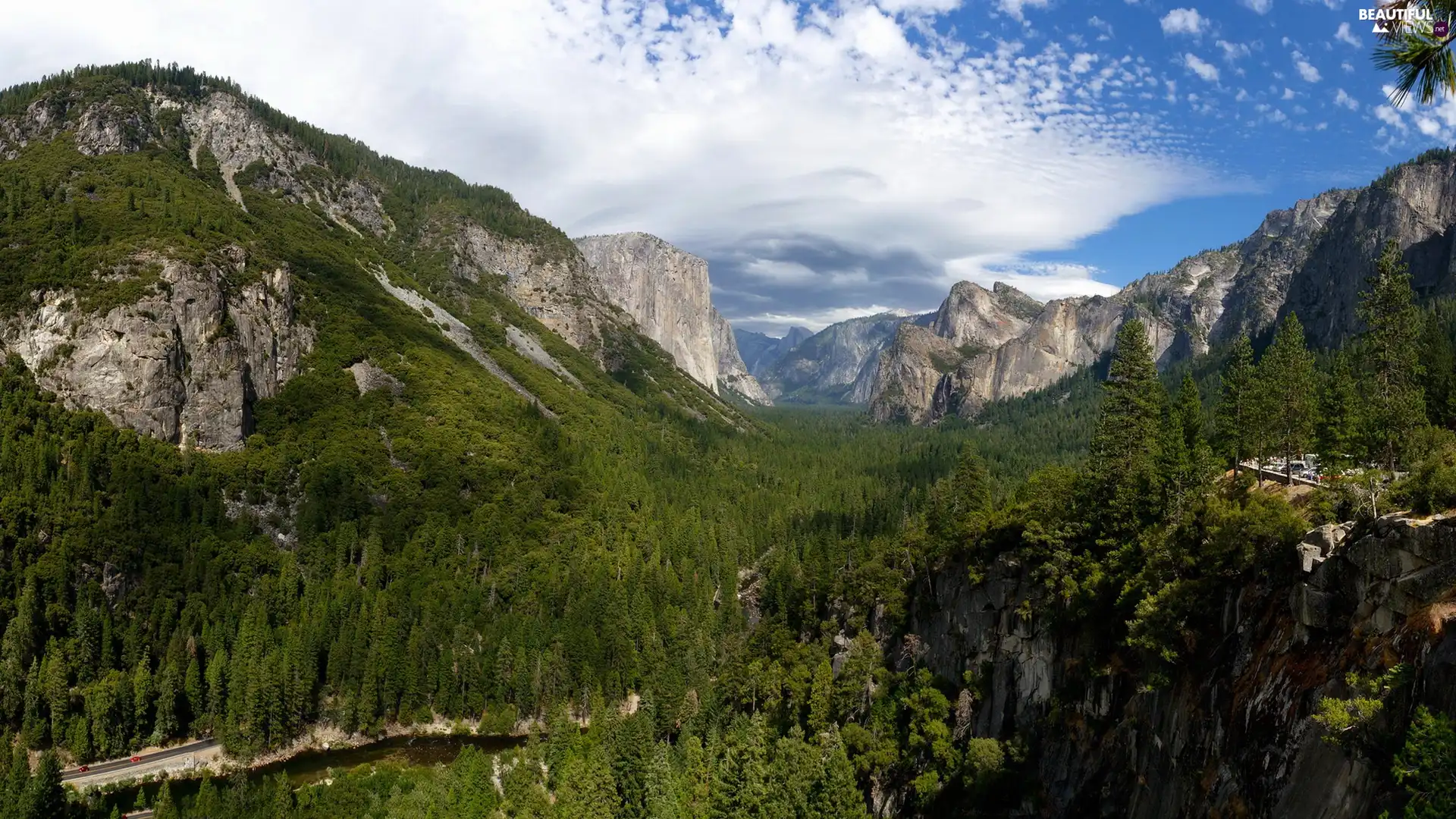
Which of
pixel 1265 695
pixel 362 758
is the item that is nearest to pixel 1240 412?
pixel 1265 695

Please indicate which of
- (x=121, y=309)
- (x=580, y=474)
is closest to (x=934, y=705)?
(x=580, y=474)

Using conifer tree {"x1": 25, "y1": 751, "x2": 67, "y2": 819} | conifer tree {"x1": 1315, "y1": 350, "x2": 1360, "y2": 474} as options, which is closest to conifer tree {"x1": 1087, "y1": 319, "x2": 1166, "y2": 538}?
conifer tree {"x1": 1315, "y1": 350, "x2": 1360, "y2": 474}

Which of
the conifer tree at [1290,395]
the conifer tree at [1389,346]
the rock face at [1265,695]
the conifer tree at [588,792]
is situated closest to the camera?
the rock face at [1265,695]

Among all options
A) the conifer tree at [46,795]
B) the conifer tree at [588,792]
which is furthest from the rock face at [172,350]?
the conifer tree at [588,792]

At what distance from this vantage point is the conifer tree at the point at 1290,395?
50844mm

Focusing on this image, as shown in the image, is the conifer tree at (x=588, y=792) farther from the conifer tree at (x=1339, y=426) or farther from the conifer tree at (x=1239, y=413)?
the conifer tree at (x=1339, y=426)

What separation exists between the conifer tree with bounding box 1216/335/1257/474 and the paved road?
102 meters

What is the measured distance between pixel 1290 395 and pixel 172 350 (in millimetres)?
142047

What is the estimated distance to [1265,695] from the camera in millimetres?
28156

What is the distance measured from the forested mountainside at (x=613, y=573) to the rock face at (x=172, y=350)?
0.51 meters

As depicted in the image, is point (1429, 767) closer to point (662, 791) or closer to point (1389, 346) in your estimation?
point (1389, 346)

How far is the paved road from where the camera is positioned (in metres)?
76.5

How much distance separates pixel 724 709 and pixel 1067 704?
43530 mm

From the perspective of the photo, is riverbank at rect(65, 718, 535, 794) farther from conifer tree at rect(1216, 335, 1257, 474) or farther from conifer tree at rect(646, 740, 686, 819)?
conifer tree at rect(1216, 335, 1257, 474)
